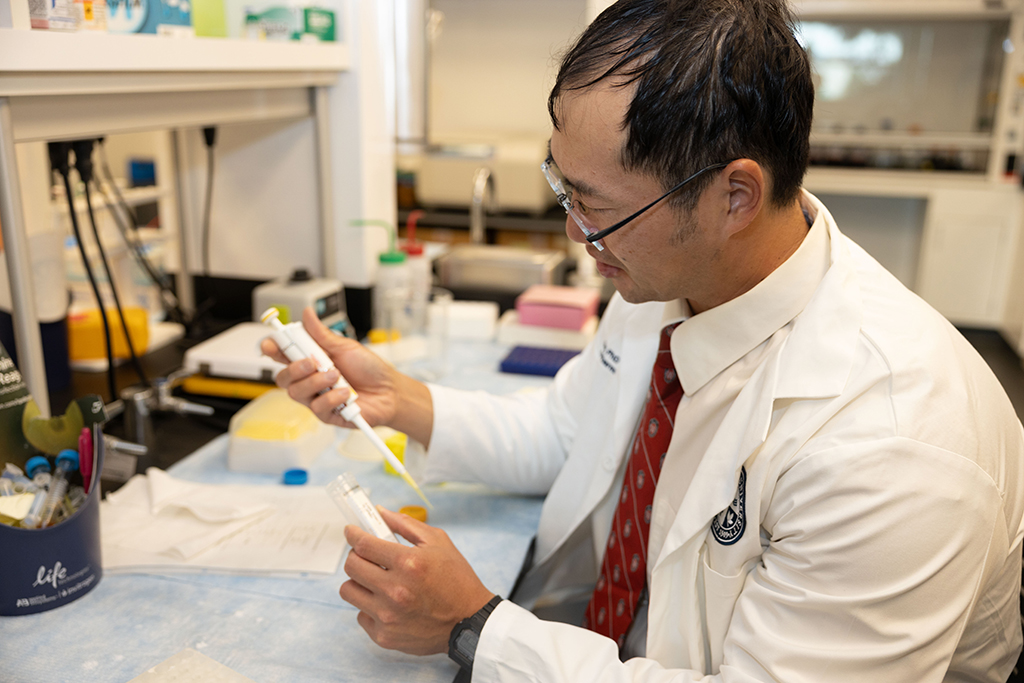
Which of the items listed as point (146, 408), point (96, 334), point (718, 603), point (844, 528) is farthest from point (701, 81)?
point (96, 334)

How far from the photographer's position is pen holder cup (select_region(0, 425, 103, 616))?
903mm

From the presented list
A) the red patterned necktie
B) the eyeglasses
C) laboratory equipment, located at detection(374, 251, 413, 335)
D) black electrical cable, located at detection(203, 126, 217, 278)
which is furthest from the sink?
the eyeglasses

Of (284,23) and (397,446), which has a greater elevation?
(284,23)

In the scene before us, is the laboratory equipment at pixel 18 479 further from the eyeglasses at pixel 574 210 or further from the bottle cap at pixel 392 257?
the bottle cap at pixel 392 257

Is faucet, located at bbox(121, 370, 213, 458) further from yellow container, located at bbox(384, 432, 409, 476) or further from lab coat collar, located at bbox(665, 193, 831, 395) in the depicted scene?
lab coat collar, located at bbox(665, 193, 831, 395)

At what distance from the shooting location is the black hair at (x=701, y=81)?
813mm

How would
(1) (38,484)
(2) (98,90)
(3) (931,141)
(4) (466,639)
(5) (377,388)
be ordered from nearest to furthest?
1. (4) (466,639)
2. (1) (38,484)
3. (2) (98,90)
4. (5) (377,388)
5. (3) (931,141)

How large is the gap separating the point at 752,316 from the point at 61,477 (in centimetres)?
89

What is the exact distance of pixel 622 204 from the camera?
0.88 m

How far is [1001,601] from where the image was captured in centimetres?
93

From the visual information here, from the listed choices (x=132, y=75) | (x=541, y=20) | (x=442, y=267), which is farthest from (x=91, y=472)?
(x=541, y=20)

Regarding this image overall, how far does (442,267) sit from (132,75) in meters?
1.26

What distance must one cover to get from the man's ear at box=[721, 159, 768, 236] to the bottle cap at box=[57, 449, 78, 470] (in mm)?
859

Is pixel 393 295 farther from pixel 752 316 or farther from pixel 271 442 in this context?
pixel 752 316
